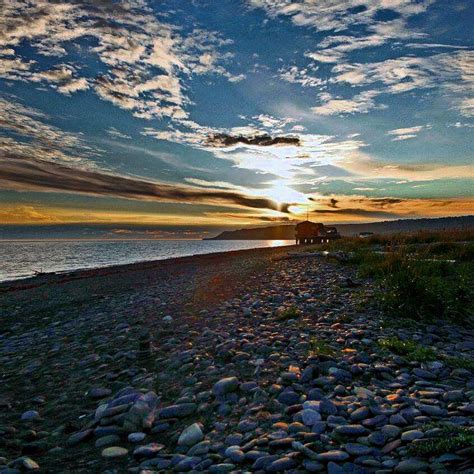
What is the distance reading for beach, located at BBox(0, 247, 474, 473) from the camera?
3176 mm

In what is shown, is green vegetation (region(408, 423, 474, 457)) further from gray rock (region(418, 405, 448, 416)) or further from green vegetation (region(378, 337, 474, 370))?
green vegetation (region(378, 337, 474, 370))

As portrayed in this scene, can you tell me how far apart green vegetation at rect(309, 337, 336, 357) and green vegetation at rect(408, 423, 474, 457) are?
2.29m

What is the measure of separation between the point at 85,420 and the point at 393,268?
415 inches

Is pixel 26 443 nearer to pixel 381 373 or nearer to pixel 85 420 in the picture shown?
pixel 85 420

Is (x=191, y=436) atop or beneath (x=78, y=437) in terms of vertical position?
atop

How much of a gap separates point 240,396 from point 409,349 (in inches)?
119

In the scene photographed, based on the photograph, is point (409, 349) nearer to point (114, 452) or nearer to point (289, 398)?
point (289, 398)

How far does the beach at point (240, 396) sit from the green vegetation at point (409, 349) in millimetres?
149

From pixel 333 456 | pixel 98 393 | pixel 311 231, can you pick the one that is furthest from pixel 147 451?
pixel 311 231

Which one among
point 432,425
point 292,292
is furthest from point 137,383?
point 292,292

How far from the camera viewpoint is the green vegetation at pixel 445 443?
279 cm

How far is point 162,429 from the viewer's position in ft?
13.0

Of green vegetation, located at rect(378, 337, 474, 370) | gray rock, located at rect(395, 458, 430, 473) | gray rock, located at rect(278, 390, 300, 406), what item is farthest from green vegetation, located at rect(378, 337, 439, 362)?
gray rock, located at rect(395, 458, 430, 473)

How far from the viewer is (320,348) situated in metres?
5.57
